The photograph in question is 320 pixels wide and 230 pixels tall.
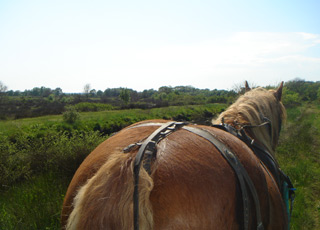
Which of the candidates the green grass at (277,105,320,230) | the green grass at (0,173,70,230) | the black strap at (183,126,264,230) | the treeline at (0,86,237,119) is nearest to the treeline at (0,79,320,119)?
the treeline at (0,86,237,119)

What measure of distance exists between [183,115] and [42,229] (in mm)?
20476

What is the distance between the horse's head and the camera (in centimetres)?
224

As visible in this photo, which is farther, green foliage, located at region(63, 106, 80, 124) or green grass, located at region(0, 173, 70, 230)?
green foliage, located at region(63, 106, 80, 124)

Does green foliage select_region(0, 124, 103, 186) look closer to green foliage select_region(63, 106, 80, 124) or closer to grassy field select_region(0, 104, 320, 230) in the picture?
grassy field select_region(0, 104, 320, 230)

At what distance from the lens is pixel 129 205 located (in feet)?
2.83

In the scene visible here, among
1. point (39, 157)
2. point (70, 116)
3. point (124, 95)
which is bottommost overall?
point (39, 157)

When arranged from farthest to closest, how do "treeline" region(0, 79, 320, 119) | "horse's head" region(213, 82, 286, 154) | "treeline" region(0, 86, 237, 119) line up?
1. "treeline" region(0, 86, 237, 119)
2. "treeline" region(0, 79, 320, 119)
3. "horse's head" region(213, 82, 286, 154)

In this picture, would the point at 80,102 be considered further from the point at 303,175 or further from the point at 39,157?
the point at 303,175

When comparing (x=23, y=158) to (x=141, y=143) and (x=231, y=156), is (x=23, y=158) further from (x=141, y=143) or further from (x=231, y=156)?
(x=231, y=156)

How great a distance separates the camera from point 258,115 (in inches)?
99.3

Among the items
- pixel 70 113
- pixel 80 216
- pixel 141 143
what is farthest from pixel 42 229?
pixel 70 113

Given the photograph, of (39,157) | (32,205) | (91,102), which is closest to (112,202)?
(32,205)

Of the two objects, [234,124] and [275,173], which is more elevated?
[234,124]

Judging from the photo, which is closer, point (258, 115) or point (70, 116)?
point (258, 115)
